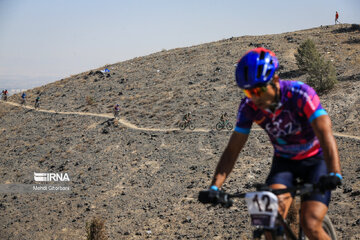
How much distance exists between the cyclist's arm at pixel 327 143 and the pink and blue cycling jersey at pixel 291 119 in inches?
3.1

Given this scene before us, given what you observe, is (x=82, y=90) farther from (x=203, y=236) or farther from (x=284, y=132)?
(x=284, y=132)

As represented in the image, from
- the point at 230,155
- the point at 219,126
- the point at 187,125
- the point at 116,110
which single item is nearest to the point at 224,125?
the point at 219,126

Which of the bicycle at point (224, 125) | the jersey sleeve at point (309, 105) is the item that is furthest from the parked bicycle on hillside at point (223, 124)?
the jersey sleeve at point (309, 105)

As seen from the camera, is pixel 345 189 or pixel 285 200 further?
pixel 345 189

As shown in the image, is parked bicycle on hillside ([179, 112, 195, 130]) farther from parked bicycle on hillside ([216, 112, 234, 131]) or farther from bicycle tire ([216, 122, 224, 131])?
parked bicycle on hillside ([216, 112, 234, 131])

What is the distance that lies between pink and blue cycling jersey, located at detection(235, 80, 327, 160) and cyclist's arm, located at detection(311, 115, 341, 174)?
0.26 feet

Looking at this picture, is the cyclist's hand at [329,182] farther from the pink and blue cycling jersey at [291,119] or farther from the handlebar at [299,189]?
the pink and blue cycling jersey at [291,119]

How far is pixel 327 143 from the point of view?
3.55 m

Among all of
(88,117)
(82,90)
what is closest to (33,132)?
(88,117)

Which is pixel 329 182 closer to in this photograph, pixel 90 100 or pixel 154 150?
pixel 154 150

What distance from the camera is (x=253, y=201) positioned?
3.55 metres

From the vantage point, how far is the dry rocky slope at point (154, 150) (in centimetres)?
1634

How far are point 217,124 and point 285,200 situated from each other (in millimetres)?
26090

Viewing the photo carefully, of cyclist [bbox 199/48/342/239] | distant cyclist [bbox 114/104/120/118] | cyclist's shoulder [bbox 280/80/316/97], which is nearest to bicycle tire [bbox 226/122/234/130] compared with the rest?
distant cyclist [bbox 114/104/120/118]
